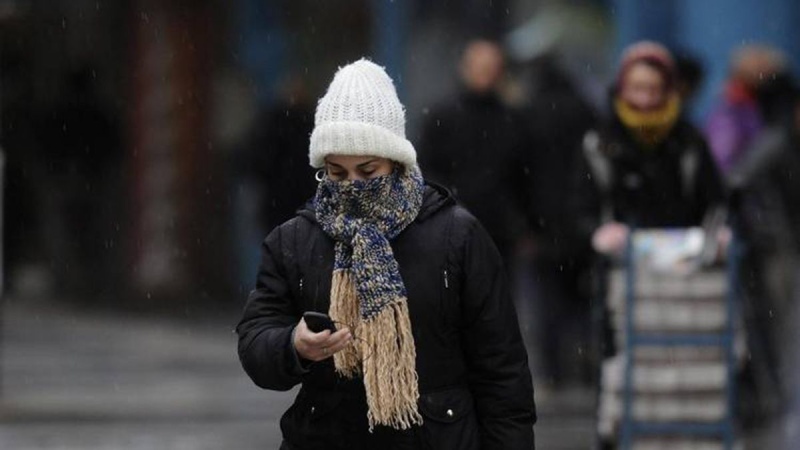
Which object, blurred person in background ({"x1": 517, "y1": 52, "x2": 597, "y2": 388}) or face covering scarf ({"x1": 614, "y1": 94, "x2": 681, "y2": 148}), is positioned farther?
blurred person in background ({"x1": 517, "y1": 52, "x2": 597, "y2": 388})

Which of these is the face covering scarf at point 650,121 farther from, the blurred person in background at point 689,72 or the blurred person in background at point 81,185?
the blurred person in background at point 81,185

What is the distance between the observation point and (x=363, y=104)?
523 centimetres

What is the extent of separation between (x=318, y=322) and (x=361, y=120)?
560 mm

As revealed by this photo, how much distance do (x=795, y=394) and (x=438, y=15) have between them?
720 cm

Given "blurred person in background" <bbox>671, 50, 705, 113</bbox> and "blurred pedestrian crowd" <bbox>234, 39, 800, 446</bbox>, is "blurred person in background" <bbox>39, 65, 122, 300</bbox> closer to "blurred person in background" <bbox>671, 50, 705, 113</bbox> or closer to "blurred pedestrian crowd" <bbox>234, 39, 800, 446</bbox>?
"blurred pedestrian crowd" <bbox>234, 39, 800, 446</bbox>

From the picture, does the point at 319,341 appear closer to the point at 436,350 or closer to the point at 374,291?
the point at 374,291

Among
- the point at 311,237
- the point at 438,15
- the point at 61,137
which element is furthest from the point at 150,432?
the point at 61,137

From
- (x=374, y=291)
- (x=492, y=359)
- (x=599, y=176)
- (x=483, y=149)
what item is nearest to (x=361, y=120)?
(x=374, y=291)

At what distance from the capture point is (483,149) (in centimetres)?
1178

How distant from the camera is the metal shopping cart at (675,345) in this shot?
8.84 m

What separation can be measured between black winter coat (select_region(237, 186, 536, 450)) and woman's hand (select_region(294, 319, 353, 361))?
0.20 m

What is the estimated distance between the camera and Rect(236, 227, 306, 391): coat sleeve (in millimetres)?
5070

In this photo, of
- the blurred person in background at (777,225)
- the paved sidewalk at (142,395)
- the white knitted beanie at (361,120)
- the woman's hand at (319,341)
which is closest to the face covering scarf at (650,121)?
the blurred person in background at (777,225)

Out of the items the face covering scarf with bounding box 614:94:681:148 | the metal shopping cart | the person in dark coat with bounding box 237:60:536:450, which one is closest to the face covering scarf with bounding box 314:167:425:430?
the person in dark coat with bounding box 237:60:536:450
